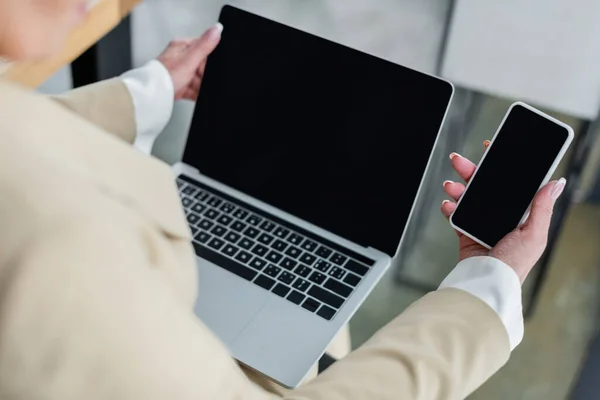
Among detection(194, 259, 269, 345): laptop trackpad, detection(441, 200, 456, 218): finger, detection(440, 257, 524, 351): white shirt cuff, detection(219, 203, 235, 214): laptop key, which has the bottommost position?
detection(194, 259, 269, 345): laptop trackpad

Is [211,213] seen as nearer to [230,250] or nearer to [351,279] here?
[230,250]

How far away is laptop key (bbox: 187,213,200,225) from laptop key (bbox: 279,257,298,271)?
0.11m

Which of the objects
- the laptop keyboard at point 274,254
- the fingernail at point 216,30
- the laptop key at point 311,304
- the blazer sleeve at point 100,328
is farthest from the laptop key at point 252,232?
the blazer sleeve at point 100,328

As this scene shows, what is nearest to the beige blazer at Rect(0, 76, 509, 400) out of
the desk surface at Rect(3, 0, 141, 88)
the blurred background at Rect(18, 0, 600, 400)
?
the desk surface at Rect(3, 0, 141, 88)

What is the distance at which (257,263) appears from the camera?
0.77 metres

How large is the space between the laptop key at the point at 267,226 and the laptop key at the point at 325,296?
92mm

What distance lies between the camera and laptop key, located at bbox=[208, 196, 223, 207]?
32.6 inches

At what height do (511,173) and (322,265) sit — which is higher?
(511,173)

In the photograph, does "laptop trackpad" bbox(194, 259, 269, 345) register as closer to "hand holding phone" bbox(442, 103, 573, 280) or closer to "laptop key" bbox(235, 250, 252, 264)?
"laptop key" bbox(235, 250, 252, 264)

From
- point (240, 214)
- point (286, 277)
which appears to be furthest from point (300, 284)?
point (240, 214)

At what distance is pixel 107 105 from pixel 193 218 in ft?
0.49

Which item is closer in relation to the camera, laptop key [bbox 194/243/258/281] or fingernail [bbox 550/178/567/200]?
fingernail [bbox 550/178/567/200]

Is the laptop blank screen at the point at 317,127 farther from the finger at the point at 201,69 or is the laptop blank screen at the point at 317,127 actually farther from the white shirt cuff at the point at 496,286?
the white shirt cuff at the point at 496,286

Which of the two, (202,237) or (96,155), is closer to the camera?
(96,155)
